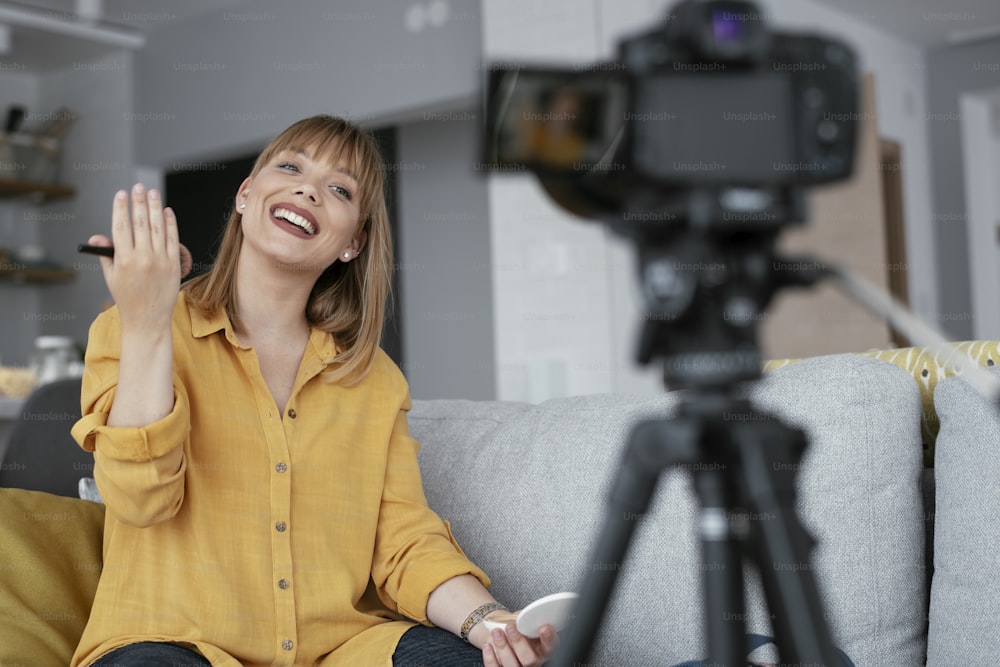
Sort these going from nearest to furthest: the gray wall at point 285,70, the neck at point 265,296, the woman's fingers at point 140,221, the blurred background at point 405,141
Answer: the woman's fingers at point 140,221 < the neck at point 265,296 < the gray wall at point 285,70 < the blurred background at point 405,141

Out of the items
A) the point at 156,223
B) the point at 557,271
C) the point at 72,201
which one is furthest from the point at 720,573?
the point at 72,201

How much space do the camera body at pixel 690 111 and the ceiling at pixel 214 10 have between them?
4929 mm

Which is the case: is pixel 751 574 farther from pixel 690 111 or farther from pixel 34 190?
pixel 34 190

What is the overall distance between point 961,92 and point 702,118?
6.00 m

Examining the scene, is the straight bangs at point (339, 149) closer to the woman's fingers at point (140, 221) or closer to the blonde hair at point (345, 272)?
the blonde hair at point (345, 272)

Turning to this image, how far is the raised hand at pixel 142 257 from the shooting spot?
40.1 inches

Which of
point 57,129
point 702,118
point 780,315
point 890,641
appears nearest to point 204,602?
point 890,641

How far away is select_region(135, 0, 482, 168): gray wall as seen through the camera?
4664 millimetres

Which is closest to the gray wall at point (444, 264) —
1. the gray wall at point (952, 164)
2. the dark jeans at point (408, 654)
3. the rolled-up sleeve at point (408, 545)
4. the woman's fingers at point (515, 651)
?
the gray wall at point (952, 164)

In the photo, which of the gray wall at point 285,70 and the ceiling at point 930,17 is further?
the ceiling at point 930,17

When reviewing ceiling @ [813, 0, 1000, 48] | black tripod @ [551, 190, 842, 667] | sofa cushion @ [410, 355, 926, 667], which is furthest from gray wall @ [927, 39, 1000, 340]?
black tripod @ [551, 190, 842, 667]

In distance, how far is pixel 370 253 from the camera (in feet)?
5.58

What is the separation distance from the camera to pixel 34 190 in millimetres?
5758

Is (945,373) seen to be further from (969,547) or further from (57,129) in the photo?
(57,129)
